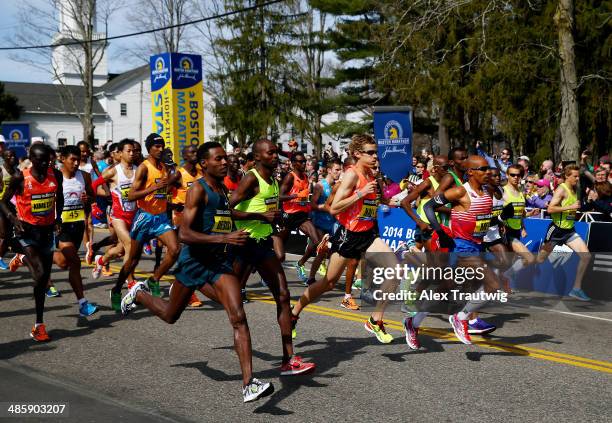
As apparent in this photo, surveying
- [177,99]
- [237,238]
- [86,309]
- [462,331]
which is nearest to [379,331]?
[462,331]

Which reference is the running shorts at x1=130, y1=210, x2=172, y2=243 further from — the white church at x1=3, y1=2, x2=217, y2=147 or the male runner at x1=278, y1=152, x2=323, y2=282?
the white church at x1=3, y1=2, x2=217, y2=147

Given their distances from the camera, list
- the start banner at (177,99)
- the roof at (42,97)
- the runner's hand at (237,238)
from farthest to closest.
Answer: the roof at (42,97)
the start banner at (177,99)
the runner's hand at (237,238)

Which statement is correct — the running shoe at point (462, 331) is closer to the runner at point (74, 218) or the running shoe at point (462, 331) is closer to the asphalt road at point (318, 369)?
the asphalt road at point (318, 369)

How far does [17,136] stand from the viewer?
27938mm

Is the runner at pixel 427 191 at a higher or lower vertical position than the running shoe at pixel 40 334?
higher

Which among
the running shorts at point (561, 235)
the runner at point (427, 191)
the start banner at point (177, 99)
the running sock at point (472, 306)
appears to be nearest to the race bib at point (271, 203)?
the running sock at point (472, 306)

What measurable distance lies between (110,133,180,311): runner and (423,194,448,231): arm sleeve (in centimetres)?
315

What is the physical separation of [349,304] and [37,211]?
406cm

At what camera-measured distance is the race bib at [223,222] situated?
20.1 feet

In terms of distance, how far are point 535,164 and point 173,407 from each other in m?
21.5

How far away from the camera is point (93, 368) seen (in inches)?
265

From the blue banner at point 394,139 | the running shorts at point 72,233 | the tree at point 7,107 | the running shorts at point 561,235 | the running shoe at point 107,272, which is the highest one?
the tree at point 7,107

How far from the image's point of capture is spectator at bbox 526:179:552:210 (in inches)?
526

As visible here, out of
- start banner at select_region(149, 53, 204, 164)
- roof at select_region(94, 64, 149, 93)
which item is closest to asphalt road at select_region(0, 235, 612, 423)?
start banner at select_region(149, 53, 204, 164)
